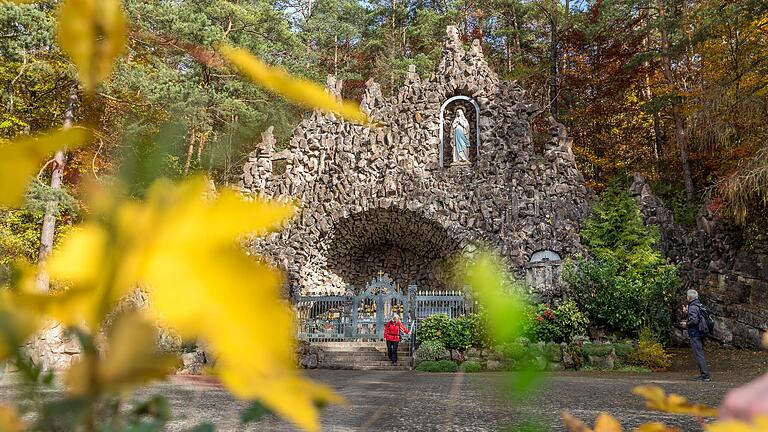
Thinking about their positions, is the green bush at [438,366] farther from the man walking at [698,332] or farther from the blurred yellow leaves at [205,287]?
the blurred yellow leaves at [205,287]

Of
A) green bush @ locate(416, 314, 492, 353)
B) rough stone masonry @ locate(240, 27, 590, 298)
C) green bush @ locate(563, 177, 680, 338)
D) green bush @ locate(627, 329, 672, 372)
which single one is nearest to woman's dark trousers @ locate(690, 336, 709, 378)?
green bush @ locate(627, 329, 672, 372)

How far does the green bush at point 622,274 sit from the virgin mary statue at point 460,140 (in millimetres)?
3204

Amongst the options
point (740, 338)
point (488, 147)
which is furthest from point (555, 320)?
point (488, 147)

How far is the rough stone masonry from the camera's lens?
12875mm

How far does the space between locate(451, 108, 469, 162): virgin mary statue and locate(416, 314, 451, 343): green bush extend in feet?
16.1

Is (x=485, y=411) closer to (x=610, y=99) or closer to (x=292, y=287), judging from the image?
(x=292, y=287)

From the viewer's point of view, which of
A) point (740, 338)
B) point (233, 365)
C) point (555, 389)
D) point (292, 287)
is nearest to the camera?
point (233, 365)

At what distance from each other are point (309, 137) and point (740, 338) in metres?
9.88

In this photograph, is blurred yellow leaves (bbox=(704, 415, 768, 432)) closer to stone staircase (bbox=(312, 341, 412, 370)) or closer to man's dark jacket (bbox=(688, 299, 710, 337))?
man's dark jacket (bbox=(688, 299, 710, 337))

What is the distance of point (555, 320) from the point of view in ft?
31.4

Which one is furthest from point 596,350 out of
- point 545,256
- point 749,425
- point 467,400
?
point 749,425

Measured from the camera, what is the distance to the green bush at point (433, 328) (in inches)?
378

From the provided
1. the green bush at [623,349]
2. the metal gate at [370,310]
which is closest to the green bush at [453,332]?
the metal gate at [370,310]

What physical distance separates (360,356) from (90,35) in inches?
396
